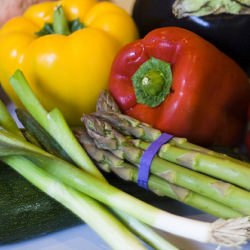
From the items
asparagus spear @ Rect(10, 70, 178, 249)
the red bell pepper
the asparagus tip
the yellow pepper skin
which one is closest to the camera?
the asparagus tip

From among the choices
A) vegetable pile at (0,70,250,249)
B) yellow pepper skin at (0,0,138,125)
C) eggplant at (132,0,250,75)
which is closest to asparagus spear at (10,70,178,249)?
vegetable pile at (0,70,250,249)

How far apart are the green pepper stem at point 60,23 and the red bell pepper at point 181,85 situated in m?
0.15

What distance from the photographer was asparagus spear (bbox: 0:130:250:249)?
511mm

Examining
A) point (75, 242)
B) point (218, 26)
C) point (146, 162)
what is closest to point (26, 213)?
point (75, 242)

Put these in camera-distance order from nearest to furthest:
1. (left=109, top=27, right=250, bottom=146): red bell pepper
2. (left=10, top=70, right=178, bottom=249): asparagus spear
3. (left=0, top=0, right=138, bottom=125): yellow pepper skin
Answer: (left=10, top=70, right=178, bottom=249): asparagus spear, (left=109, top=27, right=250, bottom=146): red bell pepper, (left=0, top=0, right=138, bottom=125): yellow pepper skin

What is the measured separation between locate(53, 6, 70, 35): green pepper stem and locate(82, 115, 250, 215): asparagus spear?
24cm

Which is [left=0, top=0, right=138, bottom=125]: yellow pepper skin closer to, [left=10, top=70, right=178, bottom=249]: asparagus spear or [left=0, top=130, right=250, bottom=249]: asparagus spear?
[left=10, top=70, right=178, bottom=249]: asparagus spear

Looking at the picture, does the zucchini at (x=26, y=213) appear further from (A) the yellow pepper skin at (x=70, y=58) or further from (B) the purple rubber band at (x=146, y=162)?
(A) the yellow pepper skin at (x=70, y=58)

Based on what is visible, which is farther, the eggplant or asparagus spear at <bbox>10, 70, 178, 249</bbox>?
the eggplant

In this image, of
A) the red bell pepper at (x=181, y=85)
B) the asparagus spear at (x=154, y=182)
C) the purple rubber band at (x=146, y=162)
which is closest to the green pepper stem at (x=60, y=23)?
the red bell pepper at (x=181, y=85)

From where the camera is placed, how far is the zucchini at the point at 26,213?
65cm

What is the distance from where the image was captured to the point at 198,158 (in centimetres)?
59

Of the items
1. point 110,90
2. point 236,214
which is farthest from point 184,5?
point 236,214

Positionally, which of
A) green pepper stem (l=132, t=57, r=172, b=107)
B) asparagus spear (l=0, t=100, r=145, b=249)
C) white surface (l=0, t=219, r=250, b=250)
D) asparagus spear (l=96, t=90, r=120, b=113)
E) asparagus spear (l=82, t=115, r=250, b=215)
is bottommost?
white surface (l=0, t=219, r=250, b=250)
